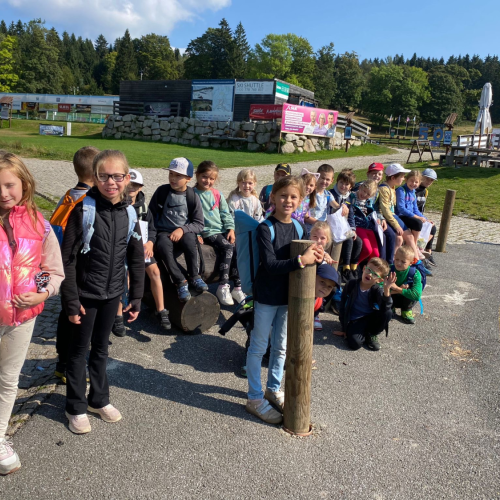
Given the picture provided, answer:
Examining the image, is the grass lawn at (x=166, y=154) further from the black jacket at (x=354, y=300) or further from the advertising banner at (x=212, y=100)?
the black jacket at (x=354, y=300)

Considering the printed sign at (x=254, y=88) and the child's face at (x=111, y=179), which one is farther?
the printed sign at (x=254, y=88)

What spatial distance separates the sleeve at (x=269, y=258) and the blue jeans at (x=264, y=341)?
0.37 meters

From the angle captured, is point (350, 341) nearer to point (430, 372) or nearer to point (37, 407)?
point (430, 372)

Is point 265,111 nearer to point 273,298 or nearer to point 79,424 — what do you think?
point 273,298

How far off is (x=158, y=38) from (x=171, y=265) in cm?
11504

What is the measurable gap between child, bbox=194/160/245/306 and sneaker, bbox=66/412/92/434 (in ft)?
9.20

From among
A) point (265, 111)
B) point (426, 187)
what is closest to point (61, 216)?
point (426, 187)

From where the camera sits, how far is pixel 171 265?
4.93 metres

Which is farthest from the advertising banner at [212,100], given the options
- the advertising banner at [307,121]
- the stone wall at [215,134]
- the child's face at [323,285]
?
the child's face at [323,285]

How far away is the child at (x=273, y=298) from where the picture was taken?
3.44 metres

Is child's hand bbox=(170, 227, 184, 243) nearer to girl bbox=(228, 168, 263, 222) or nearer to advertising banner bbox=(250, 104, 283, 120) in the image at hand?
girl bbox=(228, 168, 263, 222)

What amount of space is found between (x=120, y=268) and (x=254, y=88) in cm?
3389

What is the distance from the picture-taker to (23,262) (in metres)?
2.72

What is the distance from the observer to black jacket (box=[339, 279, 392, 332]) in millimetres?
4840
